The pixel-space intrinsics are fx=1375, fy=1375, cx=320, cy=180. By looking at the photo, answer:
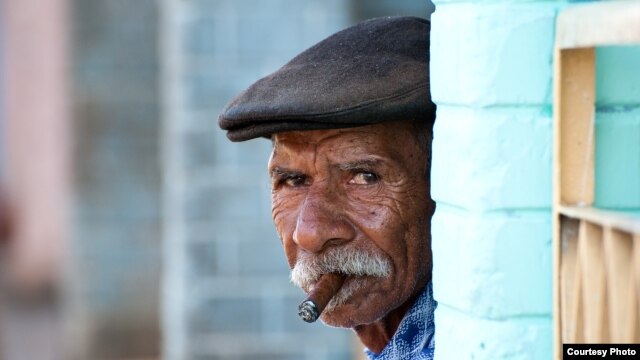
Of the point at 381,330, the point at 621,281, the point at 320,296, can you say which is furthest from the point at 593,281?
the point at 381,330

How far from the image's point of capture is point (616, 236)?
6.21ft

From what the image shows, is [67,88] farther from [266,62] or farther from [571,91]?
[571,91]

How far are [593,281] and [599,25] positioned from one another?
364 mm

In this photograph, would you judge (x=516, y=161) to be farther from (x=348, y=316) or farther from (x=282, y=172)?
(x=282, y=172)

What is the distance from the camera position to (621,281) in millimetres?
1896

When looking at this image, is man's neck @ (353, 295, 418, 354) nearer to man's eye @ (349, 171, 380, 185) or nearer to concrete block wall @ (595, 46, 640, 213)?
man's eye @ (349, 171, 380, 185)

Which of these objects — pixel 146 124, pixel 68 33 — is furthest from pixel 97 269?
pixel 68 33

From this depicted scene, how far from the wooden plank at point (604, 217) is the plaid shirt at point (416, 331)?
2.76ft

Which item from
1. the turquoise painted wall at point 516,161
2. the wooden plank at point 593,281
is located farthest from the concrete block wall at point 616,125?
the wooden plank at point 593,281

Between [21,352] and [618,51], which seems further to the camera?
[21,352]

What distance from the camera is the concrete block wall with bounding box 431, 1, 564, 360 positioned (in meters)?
2.20

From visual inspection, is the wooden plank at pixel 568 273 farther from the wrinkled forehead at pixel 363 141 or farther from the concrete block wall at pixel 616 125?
the wrinkled forehead at pixel 363 141

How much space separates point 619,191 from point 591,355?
287mm

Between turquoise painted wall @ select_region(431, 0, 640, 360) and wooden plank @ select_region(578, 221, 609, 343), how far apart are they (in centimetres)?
16
